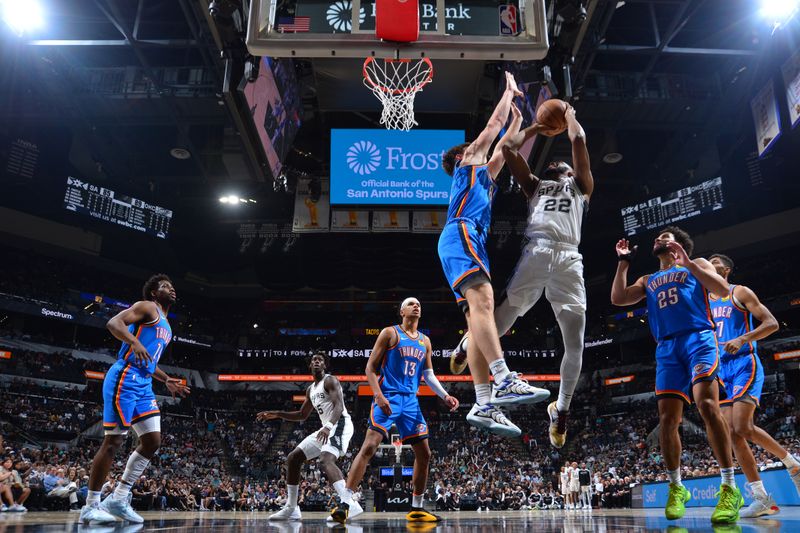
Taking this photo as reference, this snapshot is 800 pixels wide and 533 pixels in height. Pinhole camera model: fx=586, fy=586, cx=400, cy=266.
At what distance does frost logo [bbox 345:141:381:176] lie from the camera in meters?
12.4

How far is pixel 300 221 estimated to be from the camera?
17062 millimetres

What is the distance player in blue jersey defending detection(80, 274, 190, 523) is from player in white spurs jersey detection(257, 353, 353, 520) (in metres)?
1.45

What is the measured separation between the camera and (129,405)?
17.9 ft

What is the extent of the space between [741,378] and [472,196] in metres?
3.43

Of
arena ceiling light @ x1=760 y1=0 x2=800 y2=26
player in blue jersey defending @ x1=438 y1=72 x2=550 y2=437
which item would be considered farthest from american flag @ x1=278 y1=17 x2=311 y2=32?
arena ceiling light @ x1=760 y1=0 x2=800 y2=26

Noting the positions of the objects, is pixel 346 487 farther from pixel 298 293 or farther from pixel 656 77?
pixel 298 293

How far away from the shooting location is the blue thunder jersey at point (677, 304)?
487 cm

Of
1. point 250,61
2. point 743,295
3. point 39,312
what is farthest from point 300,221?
point 39,312

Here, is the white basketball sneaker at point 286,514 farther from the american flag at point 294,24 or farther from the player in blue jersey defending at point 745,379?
the american flag at point 294,24

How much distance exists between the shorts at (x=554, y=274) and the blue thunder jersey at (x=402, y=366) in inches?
86.5

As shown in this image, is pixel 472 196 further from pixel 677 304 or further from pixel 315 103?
pixel 315 103

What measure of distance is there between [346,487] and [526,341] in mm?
28422

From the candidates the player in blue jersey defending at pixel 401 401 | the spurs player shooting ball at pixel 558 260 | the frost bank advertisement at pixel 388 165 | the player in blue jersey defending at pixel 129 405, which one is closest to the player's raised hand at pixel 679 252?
the spurs player shooting ball at pixel 558 260

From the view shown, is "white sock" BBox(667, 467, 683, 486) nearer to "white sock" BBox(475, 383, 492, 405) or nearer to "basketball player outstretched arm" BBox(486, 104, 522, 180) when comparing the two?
"white sock" BBox(475, 383, 492, 405)
